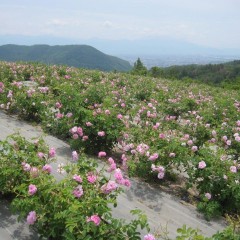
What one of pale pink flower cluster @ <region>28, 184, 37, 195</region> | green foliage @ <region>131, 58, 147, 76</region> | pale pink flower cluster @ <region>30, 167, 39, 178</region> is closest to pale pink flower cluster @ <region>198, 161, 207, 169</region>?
pale pink flower cluster @ <region>30, 167, 39, 178</region>

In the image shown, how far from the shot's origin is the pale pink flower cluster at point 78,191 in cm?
322

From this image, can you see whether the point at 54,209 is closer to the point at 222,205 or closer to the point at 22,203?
the point at 22,203

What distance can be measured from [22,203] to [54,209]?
12.3 inches

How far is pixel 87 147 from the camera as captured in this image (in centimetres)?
627

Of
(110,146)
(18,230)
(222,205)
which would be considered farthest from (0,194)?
(222,205)

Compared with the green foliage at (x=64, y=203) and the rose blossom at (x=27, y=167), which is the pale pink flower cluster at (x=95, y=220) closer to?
the green foliage at (x=64, y=203)

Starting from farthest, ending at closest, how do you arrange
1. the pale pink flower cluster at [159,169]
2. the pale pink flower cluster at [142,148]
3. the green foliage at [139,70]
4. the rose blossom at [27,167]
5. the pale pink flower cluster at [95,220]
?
the green foliage at [139,70], the pale pink flower cluster at [142,148], the pale pink flower cluster at [159,169], the rose blossom at [27,167], the pale pink flower cluster at [95,220]

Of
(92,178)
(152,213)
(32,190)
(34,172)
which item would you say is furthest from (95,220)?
(152,213)

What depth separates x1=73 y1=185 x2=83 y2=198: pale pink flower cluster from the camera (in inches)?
127

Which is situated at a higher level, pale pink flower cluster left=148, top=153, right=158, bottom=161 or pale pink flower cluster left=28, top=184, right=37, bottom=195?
pale pink flower cluster left=28, top=184, right=37, bottom=195

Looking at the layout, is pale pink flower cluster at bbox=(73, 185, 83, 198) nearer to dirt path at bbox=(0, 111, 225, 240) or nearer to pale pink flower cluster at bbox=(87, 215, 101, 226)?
pale pink flower cluster at bbox=(87, 215, 101, 226)

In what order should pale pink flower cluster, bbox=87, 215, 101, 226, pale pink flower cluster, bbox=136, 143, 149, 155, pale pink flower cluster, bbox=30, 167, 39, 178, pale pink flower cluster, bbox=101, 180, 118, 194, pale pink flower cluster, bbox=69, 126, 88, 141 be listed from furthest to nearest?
1. pale pink flower cluster, bbox=69, 126, 88, 141
2. pale pink flower cluster, bbox=136, 143, 149, 155
3. pale pink flower cluster, bbox=30, 167, 39, 178
4. pale pink flower cluster, bbox=101, 180, 118, 194
5. pale pink flower cluster, bbox=87, 215, 101, 226

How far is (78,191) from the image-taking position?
3244 mm

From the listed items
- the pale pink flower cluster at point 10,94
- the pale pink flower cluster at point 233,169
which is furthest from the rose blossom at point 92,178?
the pale pink flower cluster at point 10,94
